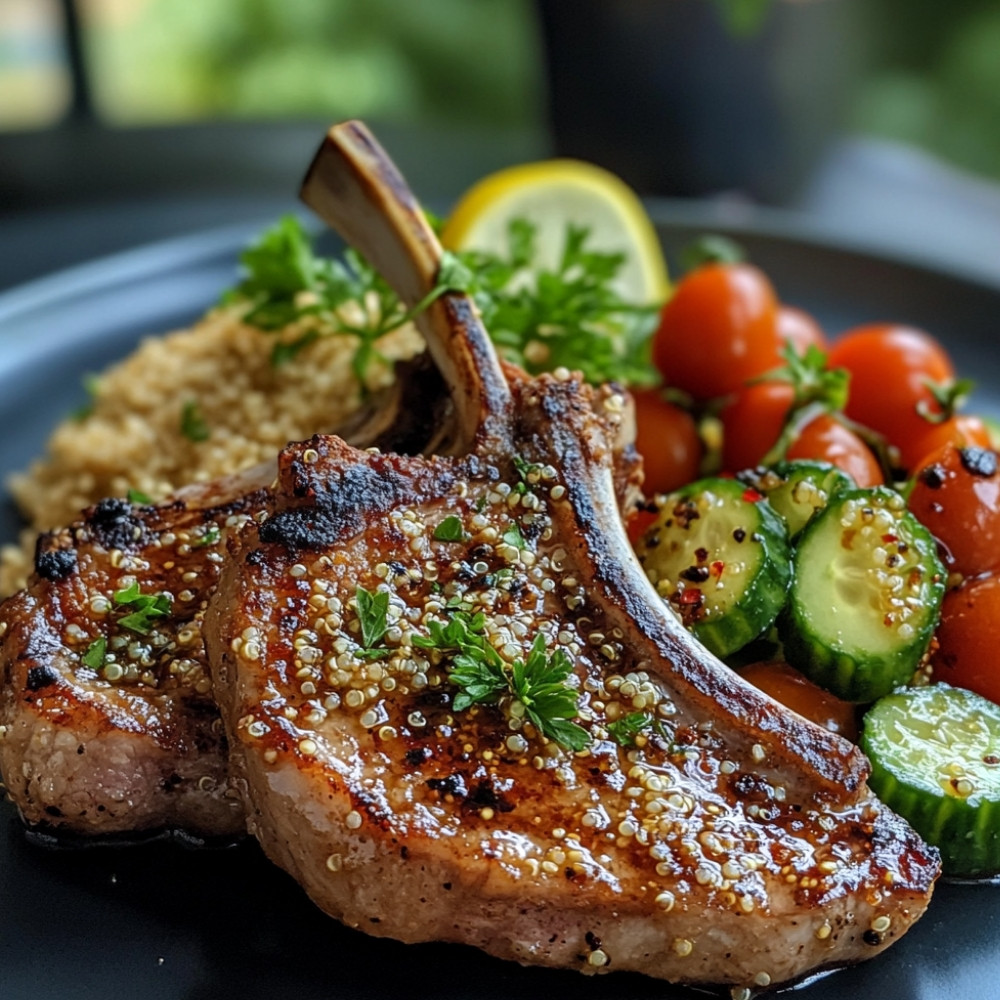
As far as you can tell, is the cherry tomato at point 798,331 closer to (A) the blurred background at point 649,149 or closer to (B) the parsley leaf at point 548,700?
(A) the blurred background at point 649,149

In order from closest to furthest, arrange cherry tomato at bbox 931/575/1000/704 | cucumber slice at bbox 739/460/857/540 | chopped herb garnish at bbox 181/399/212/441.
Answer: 1. cherry tomato at bbox 931/575/1000/704
2. cucumber slice at bbox 739/460/857/540
3. chopped herb garnish at bbox 181/399/212/441

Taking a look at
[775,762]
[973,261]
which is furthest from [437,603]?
[973,261]

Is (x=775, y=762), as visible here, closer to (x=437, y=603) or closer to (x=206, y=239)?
(x=437, y=603)

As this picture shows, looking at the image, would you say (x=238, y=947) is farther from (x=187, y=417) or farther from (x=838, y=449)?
(x=838, y=449)

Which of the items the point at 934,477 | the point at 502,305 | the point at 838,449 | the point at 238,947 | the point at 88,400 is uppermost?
the point at 502,305

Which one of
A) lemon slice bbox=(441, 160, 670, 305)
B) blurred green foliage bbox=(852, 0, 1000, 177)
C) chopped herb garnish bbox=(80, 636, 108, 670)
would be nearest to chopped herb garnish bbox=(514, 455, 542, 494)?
chopped herb garnish bbox=(80, 636, 108, 670)

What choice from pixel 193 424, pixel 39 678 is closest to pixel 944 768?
pixel 39 678

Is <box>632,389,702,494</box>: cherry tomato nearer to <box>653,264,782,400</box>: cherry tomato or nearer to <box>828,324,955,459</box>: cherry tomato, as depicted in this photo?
<box>653,264,782,400</box>: cherry tomato
